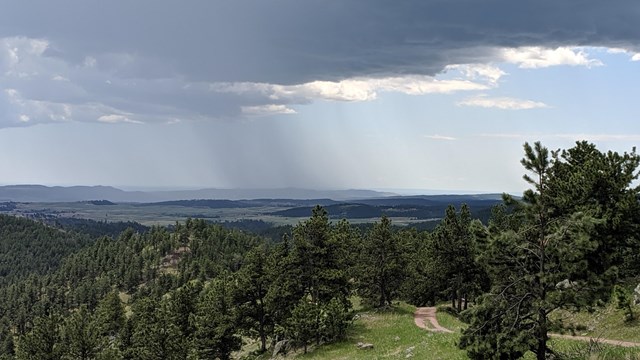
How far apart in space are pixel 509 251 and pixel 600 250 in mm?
21410

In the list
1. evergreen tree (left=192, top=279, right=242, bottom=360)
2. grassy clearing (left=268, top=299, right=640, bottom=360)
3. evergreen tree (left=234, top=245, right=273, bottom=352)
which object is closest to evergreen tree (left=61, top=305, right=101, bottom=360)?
evergreen tree (left=192, top=279, right=242, bottom=360)

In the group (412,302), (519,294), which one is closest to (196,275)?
(412,302)

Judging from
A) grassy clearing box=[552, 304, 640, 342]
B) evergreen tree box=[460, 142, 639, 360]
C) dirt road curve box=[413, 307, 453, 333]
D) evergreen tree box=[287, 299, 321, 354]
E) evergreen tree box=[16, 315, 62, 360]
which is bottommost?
evergreen tree box=[16, 315, 62, 360]

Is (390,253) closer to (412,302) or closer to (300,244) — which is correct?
(300,244)

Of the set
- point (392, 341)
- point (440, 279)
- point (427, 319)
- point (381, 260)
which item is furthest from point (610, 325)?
point (440, 279)

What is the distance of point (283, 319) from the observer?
189 feet

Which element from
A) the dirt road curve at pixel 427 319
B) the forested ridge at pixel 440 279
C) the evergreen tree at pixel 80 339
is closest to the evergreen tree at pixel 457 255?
the forested ridge at pixel 440 279

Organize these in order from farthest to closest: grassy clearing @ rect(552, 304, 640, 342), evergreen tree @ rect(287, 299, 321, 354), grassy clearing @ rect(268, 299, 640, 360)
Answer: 1. evergreen tree @ rect(287, 299, 321, 354)
2. grassy clearing @ rect(552, 304, 640, 342)
3. grassy clearing @ rect(268, 299, 640, 360)

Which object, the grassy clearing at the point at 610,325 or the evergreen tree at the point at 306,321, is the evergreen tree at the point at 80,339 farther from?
the grassy clearing at the point at 610,325

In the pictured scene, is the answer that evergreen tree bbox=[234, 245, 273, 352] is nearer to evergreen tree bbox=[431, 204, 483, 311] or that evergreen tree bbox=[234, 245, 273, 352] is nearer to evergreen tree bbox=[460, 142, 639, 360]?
evergreen tree bbox=[431, 204, 483, 311]

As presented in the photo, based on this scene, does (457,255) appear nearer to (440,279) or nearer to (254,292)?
(440,279)

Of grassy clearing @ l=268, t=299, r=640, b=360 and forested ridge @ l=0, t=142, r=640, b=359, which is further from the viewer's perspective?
grassy clearing @ l=268, t=299, r=640, b=360

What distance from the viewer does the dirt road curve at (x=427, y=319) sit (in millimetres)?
Result: 50169

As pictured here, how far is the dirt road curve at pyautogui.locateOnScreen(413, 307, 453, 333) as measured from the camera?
A: 165ft
